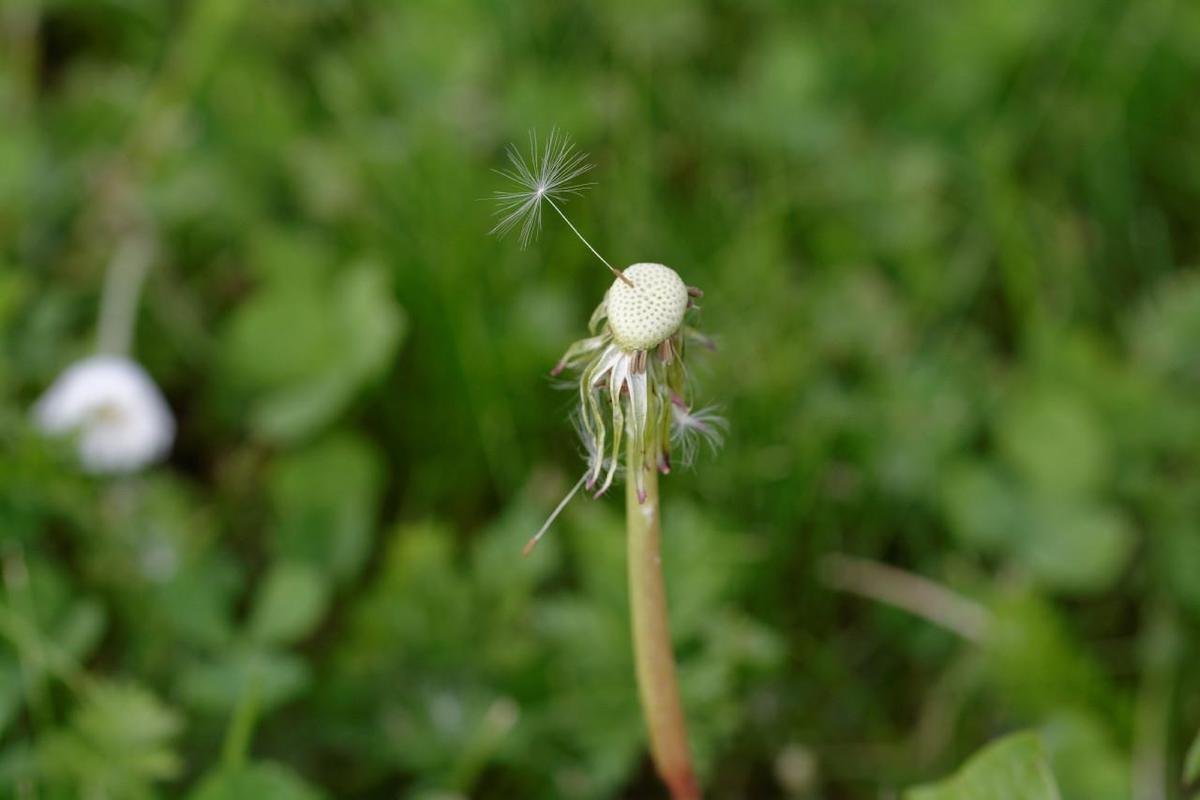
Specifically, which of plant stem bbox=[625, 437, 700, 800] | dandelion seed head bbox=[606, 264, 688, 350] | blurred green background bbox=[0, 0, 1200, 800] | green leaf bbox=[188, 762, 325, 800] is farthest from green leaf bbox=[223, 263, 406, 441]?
dandelion seed head bbox=[606, 264, 688, 350]

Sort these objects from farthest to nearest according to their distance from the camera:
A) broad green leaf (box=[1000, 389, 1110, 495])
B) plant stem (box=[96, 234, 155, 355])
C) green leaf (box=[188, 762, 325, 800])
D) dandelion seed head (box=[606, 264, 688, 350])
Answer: plant stem (box=[96, 234, 155, 355]), broad green leaf (box=[1000, 389, 1110, 495]), green leaf (box=[188, 762, 325, 800]), dandelion seed head (box=[606, 264, 688, 350])

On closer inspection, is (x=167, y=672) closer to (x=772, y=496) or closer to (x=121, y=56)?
(x=772, y=496)

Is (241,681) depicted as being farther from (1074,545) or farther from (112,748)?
(1074,545)

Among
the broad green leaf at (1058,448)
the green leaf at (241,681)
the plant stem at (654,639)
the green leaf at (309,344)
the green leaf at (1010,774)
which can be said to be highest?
the green leaf at (309,344)

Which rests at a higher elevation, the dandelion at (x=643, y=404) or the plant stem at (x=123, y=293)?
the plant stem at (x=123, y=293)

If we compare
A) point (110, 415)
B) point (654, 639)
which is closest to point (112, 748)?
point (110, 415)

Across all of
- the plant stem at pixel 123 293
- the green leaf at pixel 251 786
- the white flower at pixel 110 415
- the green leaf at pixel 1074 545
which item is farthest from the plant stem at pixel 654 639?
the plant stem at pixel 123 293

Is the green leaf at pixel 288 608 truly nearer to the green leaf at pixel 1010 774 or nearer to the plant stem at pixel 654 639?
the plant stem at pixel 654 639

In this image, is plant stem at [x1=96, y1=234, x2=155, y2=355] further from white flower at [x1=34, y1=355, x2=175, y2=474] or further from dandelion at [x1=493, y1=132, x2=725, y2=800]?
dandelion at [x1=493, y1=132, x2=725, y2=800]
